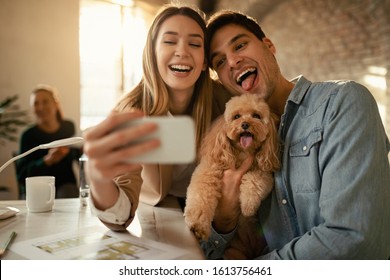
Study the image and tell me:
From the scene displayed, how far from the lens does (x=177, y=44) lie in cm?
84

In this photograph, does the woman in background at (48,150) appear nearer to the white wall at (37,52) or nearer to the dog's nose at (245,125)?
the white wall at (37,52)

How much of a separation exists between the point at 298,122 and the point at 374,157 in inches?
8.1

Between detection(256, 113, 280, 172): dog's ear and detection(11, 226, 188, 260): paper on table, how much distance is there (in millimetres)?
327

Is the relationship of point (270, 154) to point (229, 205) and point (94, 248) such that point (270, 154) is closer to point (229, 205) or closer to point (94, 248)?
point (229, 205)

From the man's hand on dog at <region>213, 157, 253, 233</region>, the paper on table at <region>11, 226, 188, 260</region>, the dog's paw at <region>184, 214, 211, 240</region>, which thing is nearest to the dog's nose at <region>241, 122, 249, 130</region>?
the man's hand on dog at <region>213, 157, 253, 233</region>

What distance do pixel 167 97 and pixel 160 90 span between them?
29mm

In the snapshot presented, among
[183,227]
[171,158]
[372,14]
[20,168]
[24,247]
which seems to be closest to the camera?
[171,158]

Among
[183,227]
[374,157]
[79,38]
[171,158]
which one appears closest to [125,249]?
[183,227]

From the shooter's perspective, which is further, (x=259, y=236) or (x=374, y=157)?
(x=259, y=236)

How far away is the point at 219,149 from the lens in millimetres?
881

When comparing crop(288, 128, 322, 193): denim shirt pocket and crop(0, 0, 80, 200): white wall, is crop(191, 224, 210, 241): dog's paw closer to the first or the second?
crop(288, 128, 322, 193): denim shirt pocket

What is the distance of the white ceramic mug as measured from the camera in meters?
0.87

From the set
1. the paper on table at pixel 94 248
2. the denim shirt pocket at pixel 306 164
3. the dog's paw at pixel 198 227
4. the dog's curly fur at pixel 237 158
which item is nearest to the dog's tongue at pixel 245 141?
the dog's curly fur at pixel 237 158

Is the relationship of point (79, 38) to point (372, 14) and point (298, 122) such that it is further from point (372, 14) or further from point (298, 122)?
point (372, 14)
